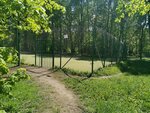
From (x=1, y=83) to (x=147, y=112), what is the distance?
6.22 metres

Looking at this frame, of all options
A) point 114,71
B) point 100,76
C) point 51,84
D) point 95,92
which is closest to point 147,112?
point 95,92

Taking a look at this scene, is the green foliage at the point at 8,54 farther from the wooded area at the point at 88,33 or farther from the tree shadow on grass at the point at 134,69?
the tree shadow on grass at the point at 134,69

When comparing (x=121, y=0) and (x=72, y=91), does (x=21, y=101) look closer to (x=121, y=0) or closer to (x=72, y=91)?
(x=72, y=91)

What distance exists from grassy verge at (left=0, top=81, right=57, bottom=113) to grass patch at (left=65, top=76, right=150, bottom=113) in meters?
1.37

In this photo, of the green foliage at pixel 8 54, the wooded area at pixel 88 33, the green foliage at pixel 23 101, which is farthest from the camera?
the green foliage at pixel 23 101

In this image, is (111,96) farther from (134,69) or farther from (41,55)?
(134,69)

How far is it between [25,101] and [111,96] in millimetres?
3069

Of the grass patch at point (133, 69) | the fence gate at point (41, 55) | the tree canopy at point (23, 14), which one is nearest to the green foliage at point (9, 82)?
the tree canopy at point (23, 14)

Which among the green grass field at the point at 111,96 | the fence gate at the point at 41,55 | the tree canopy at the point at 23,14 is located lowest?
the green grass field at the point at 111,96

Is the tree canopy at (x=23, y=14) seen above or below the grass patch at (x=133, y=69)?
above

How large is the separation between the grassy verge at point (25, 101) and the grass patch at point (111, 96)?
4.49 feet

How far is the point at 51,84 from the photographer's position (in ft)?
41.4

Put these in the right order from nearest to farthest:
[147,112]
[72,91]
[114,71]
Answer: [147,112], [72,91], [114,71]

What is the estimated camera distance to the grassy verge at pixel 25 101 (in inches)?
330
